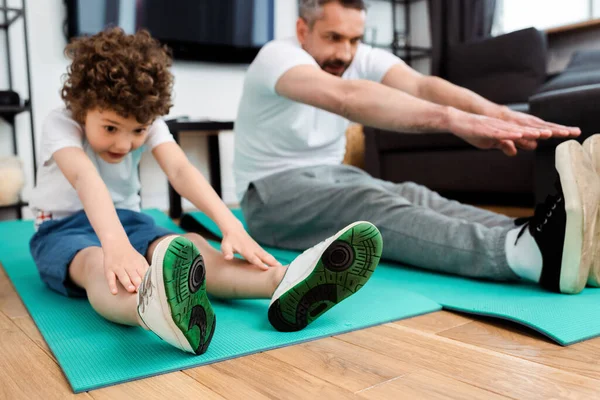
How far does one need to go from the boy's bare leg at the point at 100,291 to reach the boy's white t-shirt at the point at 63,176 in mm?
206

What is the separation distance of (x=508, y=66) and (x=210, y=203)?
2.48m

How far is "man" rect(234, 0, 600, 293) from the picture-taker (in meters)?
1.02

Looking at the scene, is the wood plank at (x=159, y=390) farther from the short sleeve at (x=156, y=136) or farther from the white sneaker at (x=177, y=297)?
the short sleeve at (x=156, y=136)

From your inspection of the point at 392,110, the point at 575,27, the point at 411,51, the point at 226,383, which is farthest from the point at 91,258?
the point at 411,51

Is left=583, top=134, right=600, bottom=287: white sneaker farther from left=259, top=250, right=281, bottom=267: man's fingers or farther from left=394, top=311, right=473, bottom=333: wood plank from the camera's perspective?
left=259, top=250, right=281, bottom=267: man's fingers

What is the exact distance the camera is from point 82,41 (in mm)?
1171

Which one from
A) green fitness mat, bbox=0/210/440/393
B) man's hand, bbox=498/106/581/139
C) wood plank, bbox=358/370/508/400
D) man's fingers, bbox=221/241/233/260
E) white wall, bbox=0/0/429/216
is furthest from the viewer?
white wall, bbox=0/0/429/216

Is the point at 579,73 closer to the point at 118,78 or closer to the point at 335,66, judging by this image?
the point at 335,66

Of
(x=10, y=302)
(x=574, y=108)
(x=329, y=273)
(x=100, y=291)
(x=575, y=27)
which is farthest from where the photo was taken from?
(x=575, y=27)

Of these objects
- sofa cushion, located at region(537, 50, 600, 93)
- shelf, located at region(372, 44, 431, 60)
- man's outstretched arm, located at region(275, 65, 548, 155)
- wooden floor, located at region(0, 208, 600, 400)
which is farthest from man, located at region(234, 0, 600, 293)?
shelf, located at region(372, 44, 431, 60)

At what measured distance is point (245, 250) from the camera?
38.7 inches

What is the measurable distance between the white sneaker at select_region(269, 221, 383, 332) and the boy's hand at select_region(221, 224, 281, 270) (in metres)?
0.11

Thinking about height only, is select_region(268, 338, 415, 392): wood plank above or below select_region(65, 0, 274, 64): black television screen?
below

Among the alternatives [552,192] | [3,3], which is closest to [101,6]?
[3,3]
